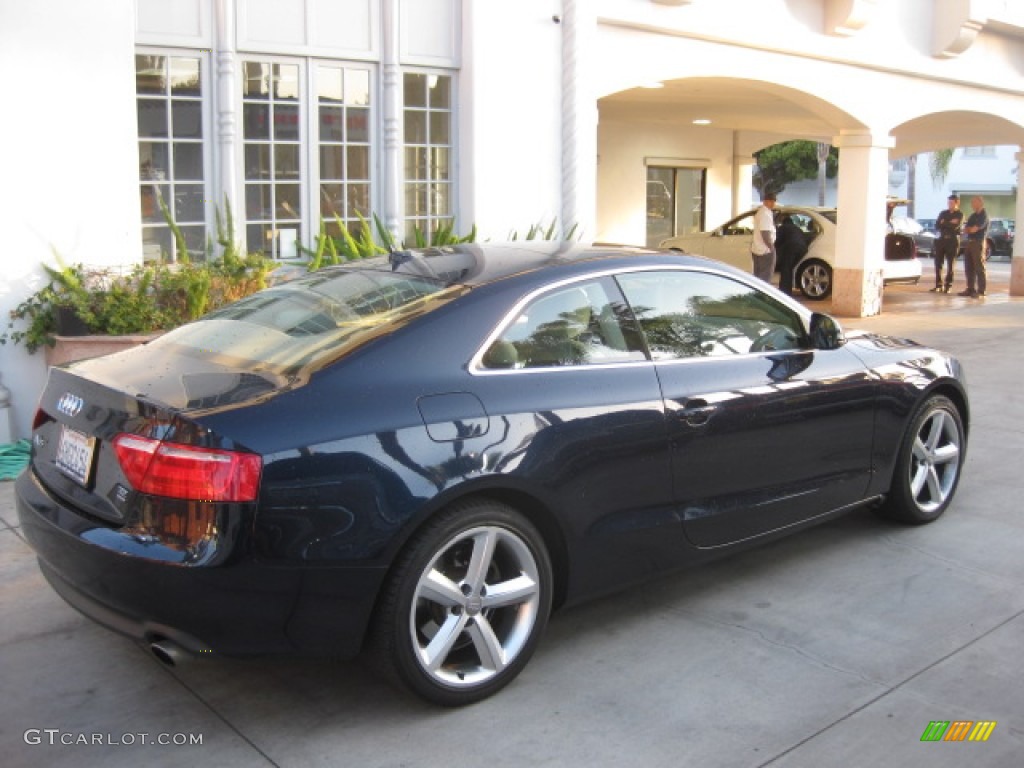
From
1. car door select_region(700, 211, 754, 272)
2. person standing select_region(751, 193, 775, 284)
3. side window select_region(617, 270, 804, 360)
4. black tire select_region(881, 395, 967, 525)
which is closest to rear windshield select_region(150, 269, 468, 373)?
side window select_region(617, 270, 804, 360)

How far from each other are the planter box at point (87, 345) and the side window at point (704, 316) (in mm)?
3751

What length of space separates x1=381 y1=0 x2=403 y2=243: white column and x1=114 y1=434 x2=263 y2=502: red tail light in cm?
614

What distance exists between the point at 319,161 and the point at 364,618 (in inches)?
245

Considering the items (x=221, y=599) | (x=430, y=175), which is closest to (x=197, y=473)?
(x=221, y=599)

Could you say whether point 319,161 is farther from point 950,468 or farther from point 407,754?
point 407,754

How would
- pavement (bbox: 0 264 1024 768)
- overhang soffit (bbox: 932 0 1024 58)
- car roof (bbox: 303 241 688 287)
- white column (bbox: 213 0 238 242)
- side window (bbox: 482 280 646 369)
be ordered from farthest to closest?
1. overhang soffit (bbox: 932 0 1024 58)
2. white column (bbox: 213 0 238 242)
3. car roof (bbox: 303 241 688 287)
4. side window (bbox: 482 280 646 369)
5. pavement (bbox: 0 264 1024 768)

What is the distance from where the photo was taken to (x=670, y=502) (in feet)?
14.2

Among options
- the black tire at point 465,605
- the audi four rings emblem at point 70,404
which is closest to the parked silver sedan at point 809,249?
the black tire at point 465,605

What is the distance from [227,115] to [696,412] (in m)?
5.36

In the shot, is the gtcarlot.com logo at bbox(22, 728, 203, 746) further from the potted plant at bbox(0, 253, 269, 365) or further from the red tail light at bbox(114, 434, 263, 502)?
the potted plant at bbox(0, 253, 269, 365)

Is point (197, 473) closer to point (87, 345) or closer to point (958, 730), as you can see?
point (958, 730)

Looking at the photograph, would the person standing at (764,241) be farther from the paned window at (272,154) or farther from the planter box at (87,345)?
the planter box at (87,345)

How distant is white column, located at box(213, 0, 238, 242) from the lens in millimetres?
A: 8344

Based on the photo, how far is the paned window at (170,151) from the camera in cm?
822
